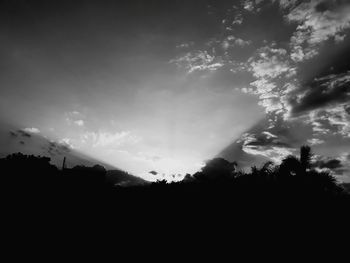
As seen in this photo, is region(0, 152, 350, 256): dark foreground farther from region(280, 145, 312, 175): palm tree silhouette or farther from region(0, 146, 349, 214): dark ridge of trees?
region(280, 145, 312, 175): palm tree silhouette

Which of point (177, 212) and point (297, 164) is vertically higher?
point (297, 164)

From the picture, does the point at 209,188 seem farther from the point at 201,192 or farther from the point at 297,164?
the point at 297,164

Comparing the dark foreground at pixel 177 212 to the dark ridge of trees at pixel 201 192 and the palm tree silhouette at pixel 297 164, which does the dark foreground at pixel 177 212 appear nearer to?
the dark ridge of trees at pixel 201 192

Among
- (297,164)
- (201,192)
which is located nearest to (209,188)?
(201,192)

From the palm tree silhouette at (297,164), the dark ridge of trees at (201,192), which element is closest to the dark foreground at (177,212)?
the dark ridge of trees at (201,192)

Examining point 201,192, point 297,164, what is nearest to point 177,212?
point 201,192

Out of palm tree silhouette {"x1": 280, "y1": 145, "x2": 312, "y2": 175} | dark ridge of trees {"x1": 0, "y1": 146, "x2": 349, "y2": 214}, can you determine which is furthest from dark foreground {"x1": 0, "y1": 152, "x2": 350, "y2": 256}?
palm tree silhouette {"x1": 280, "y1": 145, "x2": 312, "y2": 175}

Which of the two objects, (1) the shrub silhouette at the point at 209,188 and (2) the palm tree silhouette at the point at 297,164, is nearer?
(1) the shrub silhouette at the point at 209,188

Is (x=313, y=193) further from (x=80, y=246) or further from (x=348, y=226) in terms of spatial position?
(x=80, y=246)

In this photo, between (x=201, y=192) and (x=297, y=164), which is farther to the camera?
(x=297, y=164)

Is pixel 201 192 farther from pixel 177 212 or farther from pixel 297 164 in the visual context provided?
pixel 297 164

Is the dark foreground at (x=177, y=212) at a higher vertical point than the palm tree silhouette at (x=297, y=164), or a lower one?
lower

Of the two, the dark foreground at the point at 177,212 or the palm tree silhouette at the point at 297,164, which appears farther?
the palm tree silhouette at the point at 297,164

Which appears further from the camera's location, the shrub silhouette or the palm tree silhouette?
the palm tree silhouette
